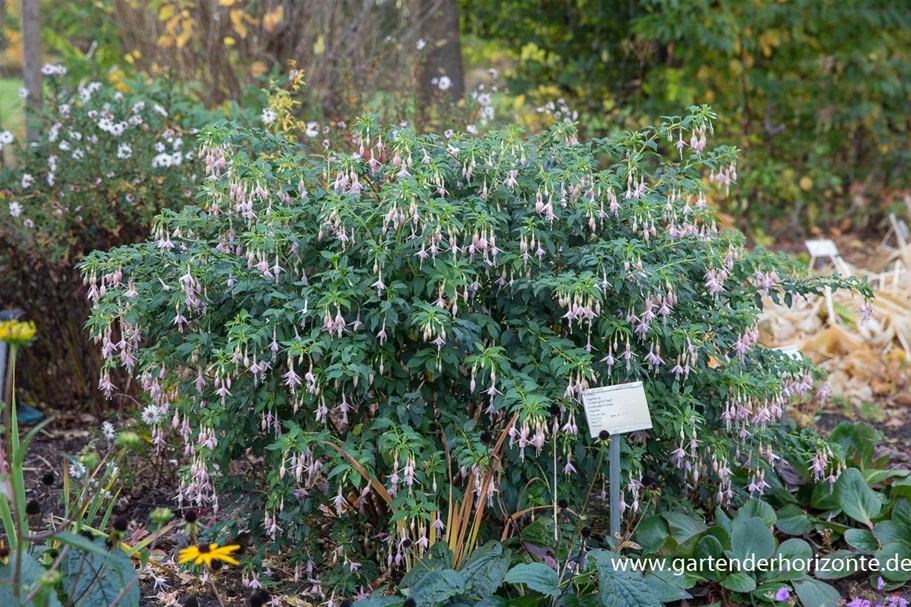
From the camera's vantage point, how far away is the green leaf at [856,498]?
3.35m

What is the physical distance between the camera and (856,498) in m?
3.39

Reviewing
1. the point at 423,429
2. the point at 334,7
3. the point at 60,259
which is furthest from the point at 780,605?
the point at 334,7

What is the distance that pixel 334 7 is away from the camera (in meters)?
6.65

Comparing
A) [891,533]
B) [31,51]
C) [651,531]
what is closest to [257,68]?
[31,51]

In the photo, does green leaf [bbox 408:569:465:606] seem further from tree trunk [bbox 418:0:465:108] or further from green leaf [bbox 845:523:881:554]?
tree trunk [bbox 418:0:465:108]

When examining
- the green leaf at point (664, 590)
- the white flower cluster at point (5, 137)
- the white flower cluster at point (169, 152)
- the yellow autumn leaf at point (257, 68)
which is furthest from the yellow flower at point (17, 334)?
the yellow autumn leaf at point (257, 68)

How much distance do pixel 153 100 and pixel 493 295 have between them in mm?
2892

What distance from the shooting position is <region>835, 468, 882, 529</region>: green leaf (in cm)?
335

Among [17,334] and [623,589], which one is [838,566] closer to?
[623,589]

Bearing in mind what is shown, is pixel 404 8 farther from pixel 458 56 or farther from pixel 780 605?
pixel 780 605

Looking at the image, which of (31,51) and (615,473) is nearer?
(615,473)

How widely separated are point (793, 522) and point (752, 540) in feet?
1.46

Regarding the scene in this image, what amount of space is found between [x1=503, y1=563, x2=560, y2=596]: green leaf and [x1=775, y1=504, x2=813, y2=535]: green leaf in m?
1.07

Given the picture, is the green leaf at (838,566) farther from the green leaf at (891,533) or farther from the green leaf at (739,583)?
the green leaf at (739,583)
